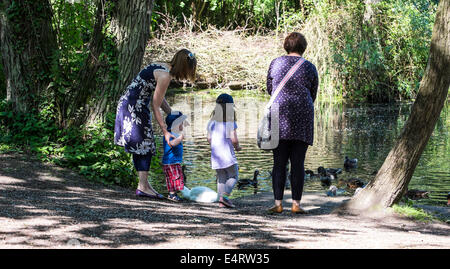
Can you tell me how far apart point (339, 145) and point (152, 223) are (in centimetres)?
1063

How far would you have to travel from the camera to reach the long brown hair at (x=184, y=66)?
6.82 m

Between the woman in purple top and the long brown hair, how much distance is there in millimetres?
899

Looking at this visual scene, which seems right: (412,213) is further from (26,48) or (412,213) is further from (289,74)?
(26,48)

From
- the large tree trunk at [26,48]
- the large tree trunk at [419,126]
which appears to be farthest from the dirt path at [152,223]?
the large tree trunk at [26,48]

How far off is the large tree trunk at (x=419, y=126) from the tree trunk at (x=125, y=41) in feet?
12.1

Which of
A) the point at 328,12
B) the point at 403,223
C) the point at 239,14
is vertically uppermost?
the point at 239,14

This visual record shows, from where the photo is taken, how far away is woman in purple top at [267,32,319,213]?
263 inches

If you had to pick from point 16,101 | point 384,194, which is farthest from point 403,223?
point 16,101

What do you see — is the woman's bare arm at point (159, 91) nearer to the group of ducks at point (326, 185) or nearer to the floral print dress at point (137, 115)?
the floral print dress at point (137, 115)

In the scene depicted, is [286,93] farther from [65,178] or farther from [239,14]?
[239,14]

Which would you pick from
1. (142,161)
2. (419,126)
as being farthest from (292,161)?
(142,161)

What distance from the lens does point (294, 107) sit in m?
6.70

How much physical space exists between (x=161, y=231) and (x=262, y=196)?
12.4 feet

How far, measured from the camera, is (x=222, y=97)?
7.37m
